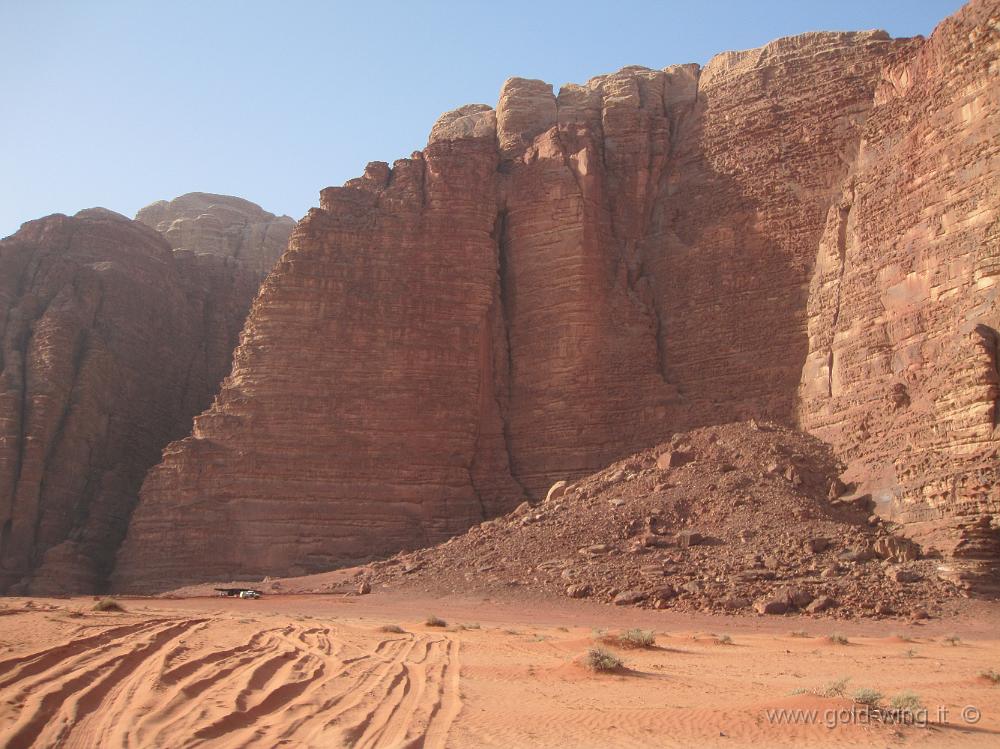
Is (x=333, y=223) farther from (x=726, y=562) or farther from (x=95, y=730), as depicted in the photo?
(x=95, y=730)

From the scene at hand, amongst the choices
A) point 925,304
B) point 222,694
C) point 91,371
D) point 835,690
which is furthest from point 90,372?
point 835,690

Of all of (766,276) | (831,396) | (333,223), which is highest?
(333,223)

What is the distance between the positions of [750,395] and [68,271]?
33.1 meters

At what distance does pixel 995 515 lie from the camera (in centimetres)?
2131

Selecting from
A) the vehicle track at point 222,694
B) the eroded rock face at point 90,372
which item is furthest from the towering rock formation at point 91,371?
the vehicle track at point 222,694

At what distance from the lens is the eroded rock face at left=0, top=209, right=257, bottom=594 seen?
37750mm

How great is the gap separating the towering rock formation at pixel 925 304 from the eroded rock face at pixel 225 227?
37.6m

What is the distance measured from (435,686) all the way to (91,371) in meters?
36.7

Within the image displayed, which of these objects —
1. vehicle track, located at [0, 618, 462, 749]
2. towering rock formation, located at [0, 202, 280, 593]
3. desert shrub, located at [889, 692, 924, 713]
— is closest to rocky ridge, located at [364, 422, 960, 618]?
vehicle track, located at [0, 618, 462, 749]

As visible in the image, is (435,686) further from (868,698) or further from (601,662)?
(868,698)

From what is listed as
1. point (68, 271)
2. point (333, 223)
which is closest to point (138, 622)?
point (333, 223)

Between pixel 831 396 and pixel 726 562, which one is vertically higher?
pixel 831 396

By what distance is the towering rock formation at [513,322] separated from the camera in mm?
33875

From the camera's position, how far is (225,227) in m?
66.9
